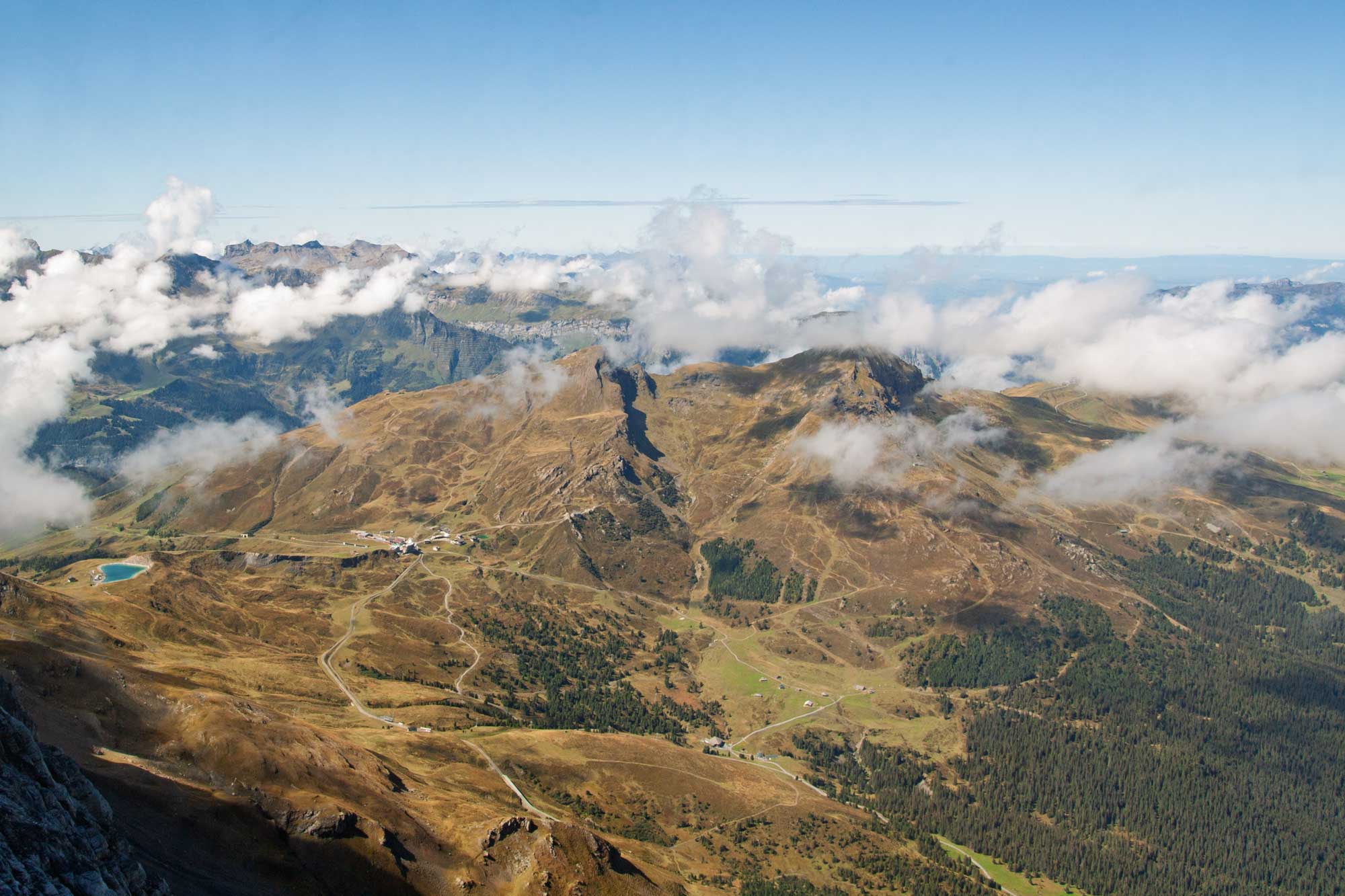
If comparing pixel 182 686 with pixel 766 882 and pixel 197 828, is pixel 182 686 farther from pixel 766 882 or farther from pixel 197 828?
pixel 766 882

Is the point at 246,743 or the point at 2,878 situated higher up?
the point at 2,878

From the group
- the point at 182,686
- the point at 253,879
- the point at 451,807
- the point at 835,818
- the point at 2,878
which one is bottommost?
the point at 835,818

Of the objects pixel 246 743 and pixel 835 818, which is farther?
pixel 835 818

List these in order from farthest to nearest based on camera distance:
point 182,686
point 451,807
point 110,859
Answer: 1. point 182,686
2. point 451,807
3. point 110,859

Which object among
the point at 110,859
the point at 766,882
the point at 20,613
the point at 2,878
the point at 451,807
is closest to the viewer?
the point at 2,878

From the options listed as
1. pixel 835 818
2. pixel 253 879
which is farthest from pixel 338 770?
pixel 835 818

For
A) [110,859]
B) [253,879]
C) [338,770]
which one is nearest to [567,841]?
[338,770]

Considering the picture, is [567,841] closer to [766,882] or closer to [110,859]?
[766,882]
